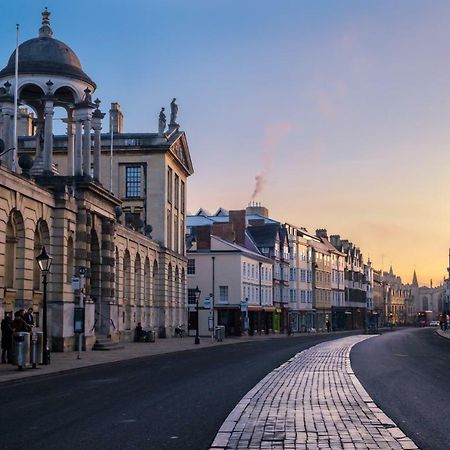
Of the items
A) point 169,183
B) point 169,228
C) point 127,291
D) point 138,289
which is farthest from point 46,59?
point 169,228

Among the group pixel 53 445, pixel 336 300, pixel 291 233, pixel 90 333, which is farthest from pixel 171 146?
pixel 336 300

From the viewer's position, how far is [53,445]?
925cm

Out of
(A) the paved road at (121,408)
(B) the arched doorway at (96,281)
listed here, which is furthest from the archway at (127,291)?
(A) the paved road at (121,408)

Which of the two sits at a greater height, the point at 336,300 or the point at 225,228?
the point at 225,228

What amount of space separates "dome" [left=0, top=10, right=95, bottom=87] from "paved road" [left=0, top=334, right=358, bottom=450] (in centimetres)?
2110

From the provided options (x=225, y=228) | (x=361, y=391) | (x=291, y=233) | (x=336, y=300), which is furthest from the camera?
(x=336, y=300)

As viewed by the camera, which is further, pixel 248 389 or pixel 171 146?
pixel 171 146

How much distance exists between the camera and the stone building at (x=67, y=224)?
29.9 meters

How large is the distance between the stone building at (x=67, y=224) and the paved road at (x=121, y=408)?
9944 mm

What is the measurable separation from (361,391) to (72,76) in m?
28.2

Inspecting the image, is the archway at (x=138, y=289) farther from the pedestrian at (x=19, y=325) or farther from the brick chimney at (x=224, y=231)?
the brick chimney at (x=224, y=231)

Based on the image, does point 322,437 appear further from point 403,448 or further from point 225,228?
point 225,228

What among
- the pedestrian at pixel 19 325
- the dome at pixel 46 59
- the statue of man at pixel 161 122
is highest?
the statue of man at pixel 161 122

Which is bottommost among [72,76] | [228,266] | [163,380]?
[163,380]
